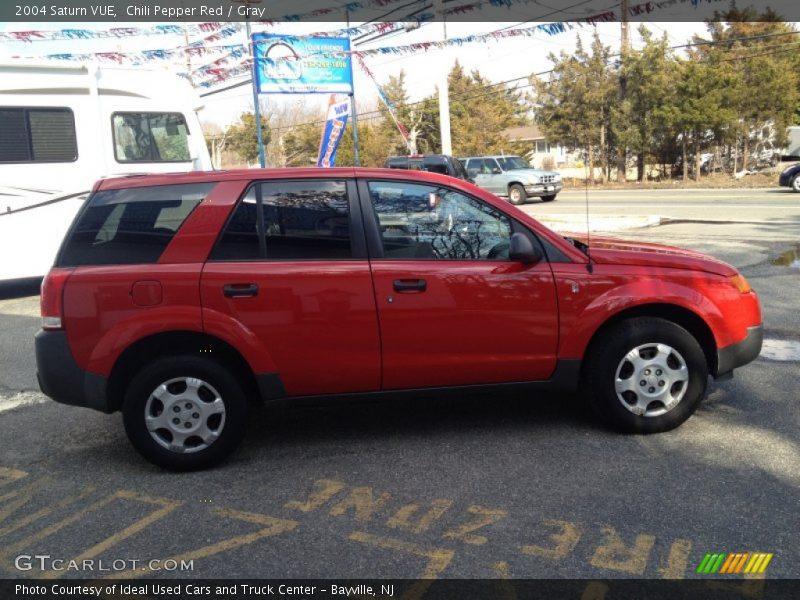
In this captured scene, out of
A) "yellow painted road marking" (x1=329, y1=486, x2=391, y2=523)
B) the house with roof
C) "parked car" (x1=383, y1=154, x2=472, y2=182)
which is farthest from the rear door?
the house with roof

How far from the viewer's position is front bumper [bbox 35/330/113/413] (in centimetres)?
410

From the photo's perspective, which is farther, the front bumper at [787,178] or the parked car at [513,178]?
the parked car at [513,178]

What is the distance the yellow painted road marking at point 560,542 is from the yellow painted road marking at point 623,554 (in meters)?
0.12

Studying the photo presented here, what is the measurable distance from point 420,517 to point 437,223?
5.76 feet

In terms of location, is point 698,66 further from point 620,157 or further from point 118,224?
point 118,224

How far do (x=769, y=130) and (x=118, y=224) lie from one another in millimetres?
34266

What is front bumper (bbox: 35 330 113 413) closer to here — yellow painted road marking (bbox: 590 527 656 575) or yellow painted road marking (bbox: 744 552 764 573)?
yellow painted road marking (bbox: 590 527 656 575)

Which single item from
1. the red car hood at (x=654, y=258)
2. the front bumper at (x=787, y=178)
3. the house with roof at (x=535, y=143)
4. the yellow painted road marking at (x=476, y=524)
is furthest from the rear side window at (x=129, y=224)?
the house with roof at (x=535, y=143)

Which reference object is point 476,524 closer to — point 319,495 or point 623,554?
point 623,554

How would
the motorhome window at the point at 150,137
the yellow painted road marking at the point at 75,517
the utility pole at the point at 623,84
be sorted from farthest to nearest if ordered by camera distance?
the utility pole at the point at 623,84
the motorhome window at the point at 150,137
the yellow painted road marking at the point at 75,517

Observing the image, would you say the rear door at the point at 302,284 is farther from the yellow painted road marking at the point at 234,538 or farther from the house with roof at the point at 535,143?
the house with roof at the point at 535,143

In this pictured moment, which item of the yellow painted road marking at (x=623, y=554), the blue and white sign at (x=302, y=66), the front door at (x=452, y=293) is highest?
the blue and white sign at (x=302, y=66)

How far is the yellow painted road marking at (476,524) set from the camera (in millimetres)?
3330

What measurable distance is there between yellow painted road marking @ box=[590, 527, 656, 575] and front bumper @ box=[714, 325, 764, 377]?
5.28 feet
